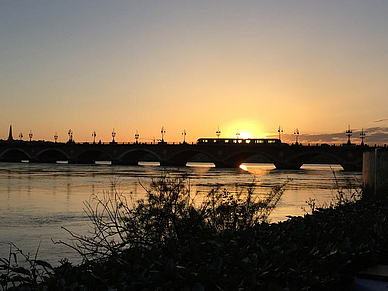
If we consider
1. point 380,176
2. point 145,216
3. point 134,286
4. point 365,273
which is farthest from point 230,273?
point 380,176

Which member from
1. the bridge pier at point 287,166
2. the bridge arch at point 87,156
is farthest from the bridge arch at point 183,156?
the bridge arch at point 87,156

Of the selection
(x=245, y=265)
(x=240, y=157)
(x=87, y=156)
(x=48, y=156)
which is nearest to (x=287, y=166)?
(x=240, y=157)

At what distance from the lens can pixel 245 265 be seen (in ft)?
19.0

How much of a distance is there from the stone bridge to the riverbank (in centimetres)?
8242

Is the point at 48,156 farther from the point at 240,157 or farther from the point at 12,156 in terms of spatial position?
the point at 240,157

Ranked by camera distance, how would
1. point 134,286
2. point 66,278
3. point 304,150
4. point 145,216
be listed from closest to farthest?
1. point 134,286
2. point 66,278
3. point 145,216
4. point 304,150

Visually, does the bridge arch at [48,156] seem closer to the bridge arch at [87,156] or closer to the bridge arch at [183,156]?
the bridge arch at [87,156]

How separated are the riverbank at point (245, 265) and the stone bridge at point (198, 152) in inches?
3245

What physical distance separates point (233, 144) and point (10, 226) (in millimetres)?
92766

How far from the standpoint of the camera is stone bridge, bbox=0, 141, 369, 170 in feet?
336

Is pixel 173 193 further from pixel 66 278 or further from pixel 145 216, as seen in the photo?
pixel 66 278

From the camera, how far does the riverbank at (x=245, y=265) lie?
17.8 ft

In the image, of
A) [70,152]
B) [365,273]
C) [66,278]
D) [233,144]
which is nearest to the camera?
[66,278]

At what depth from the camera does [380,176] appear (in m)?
16.6
